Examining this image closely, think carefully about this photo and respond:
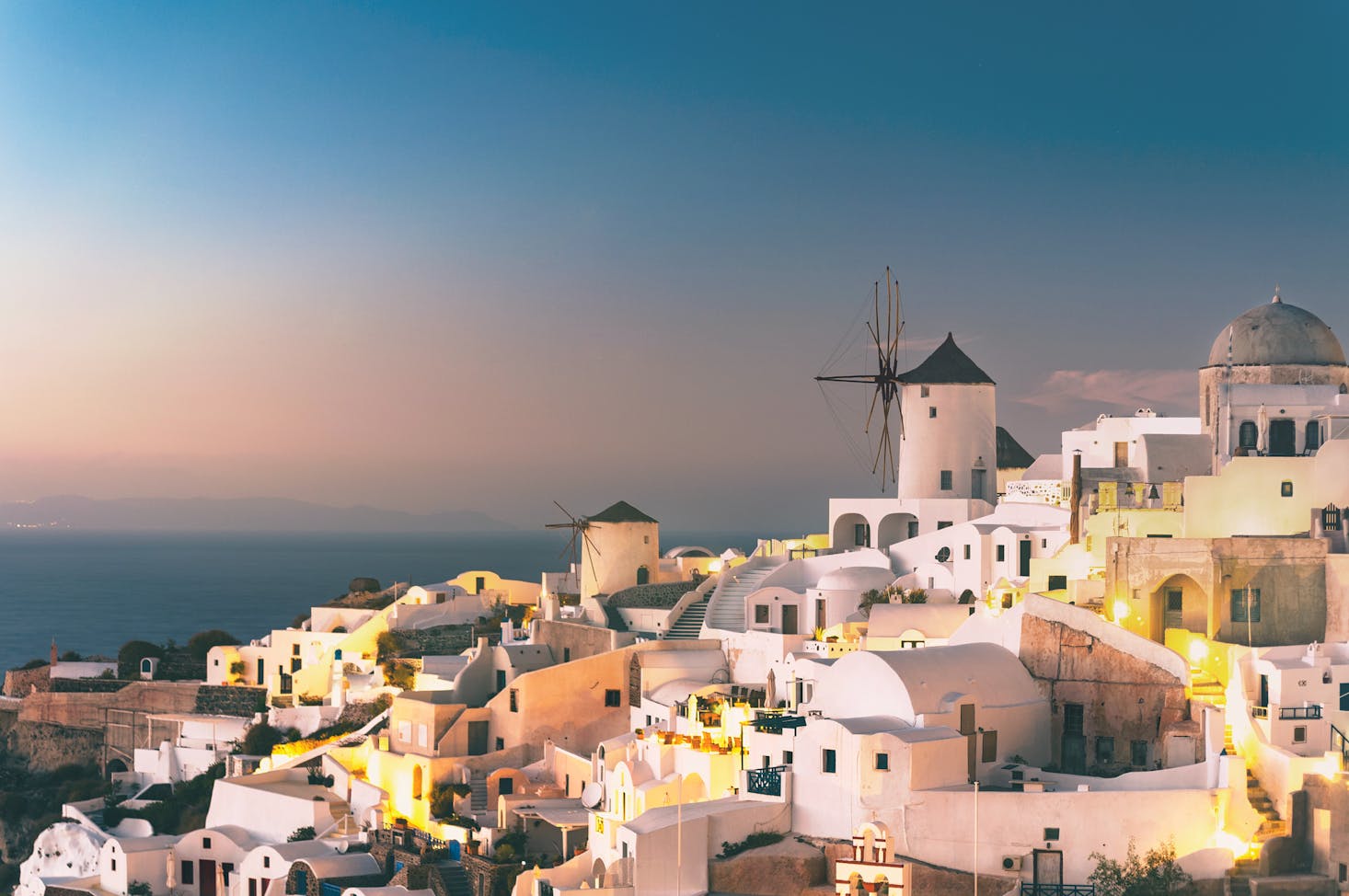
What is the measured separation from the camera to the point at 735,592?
1666 inches

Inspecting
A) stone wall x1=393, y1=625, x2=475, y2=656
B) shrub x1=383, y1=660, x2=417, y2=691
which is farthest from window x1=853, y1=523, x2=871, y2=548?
shrub x1=383, y1=660, x2=417, y2=691

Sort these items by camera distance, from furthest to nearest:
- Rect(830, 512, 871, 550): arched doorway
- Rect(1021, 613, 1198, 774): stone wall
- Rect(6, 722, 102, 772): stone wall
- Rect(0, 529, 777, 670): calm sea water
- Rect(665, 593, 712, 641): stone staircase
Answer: Rect(0, 529, 777, 670): calm sea water
Rect(6, 722, 102, 772): stone wall
Rect(830, 512, 871, 550): arched doorway
Rect(665, 593, 712, 641): stone staircase
Rect(1021, 613, 1198, 774): stone wall

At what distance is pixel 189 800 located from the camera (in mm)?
41562

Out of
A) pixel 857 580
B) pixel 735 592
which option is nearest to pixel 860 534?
pixel 735 592

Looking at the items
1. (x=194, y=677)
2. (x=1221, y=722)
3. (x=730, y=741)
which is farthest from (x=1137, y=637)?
(x=194, y=677)

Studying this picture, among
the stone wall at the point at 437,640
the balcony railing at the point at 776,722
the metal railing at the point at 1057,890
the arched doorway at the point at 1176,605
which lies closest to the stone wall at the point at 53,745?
the stone wall at the point at 437,640

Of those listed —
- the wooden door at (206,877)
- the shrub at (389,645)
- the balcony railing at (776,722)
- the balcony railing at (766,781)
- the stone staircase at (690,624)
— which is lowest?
the wooden door at (206,877)

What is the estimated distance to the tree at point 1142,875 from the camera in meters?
26.0

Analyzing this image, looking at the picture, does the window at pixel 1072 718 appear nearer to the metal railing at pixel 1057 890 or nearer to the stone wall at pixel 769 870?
the metal railing at pixel 1057 890

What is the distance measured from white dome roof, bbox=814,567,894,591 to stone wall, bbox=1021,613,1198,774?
7.69 metres

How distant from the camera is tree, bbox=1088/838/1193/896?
26000mm

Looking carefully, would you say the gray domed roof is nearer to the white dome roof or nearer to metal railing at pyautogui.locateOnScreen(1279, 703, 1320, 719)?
the white dome roof

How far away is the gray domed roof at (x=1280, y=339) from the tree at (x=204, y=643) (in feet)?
88.6

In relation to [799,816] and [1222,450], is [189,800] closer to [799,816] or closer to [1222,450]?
[799,816]
